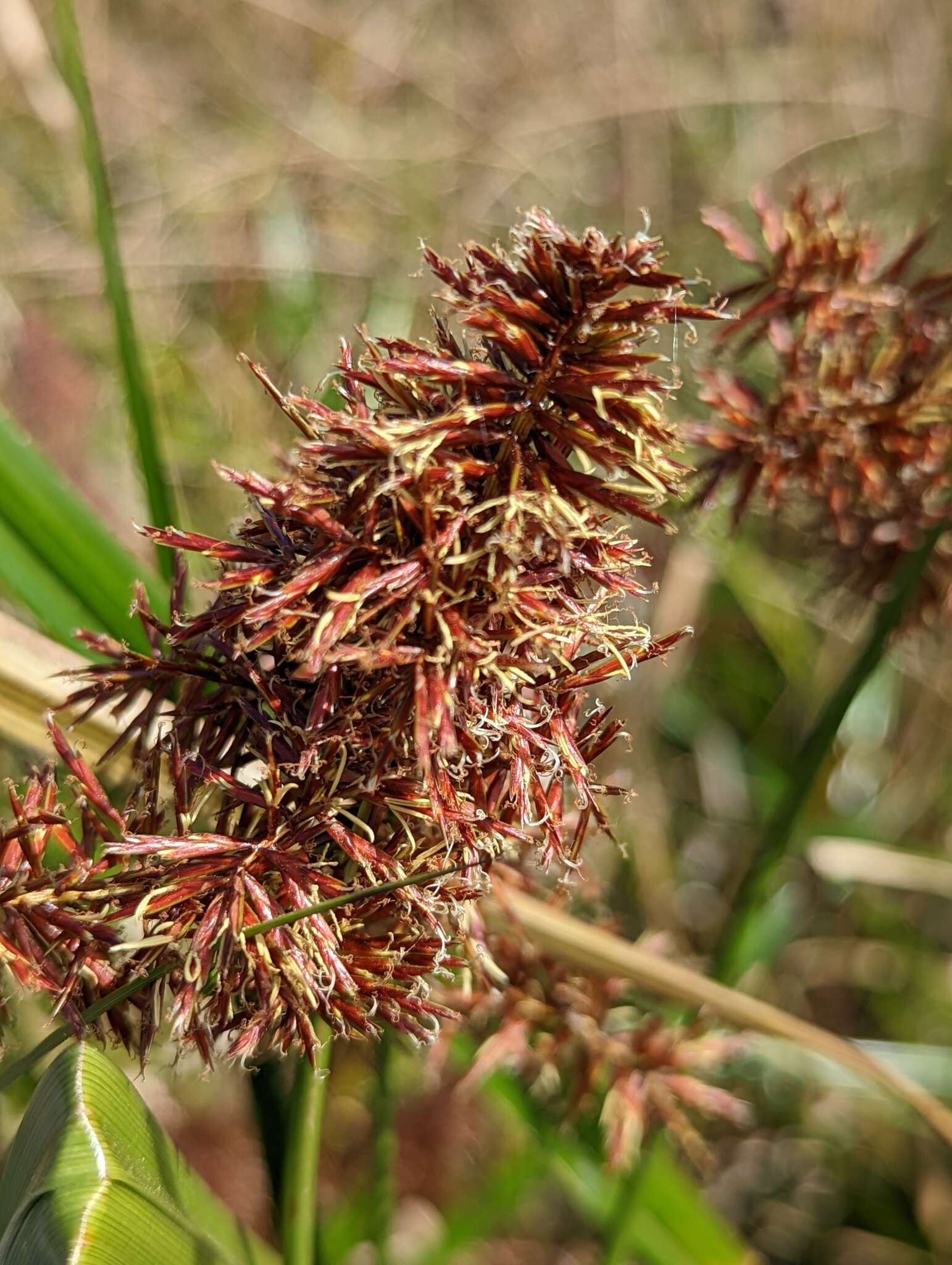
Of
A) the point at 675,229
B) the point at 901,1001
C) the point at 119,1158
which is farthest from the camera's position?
the point at 675,229

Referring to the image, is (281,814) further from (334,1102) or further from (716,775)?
(716,775)

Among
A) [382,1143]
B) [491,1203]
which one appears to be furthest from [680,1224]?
[382,1143]

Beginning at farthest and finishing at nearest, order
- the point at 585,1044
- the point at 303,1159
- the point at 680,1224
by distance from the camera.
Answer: the point at 680,1224 < the point at 585,1044 < the point at 303,1159

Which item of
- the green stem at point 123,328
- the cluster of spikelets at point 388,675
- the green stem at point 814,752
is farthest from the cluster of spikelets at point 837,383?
the green stem at point 123,328

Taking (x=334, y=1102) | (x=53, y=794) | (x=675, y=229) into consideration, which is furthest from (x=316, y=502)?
(x=675, y=229)

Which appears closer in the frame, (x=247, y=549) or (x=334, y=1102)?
(x=247, y=549)

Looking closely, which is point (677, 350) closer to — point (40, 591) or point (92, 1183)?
point (40, 591)

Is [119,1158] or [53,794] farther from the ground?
[53,794]
